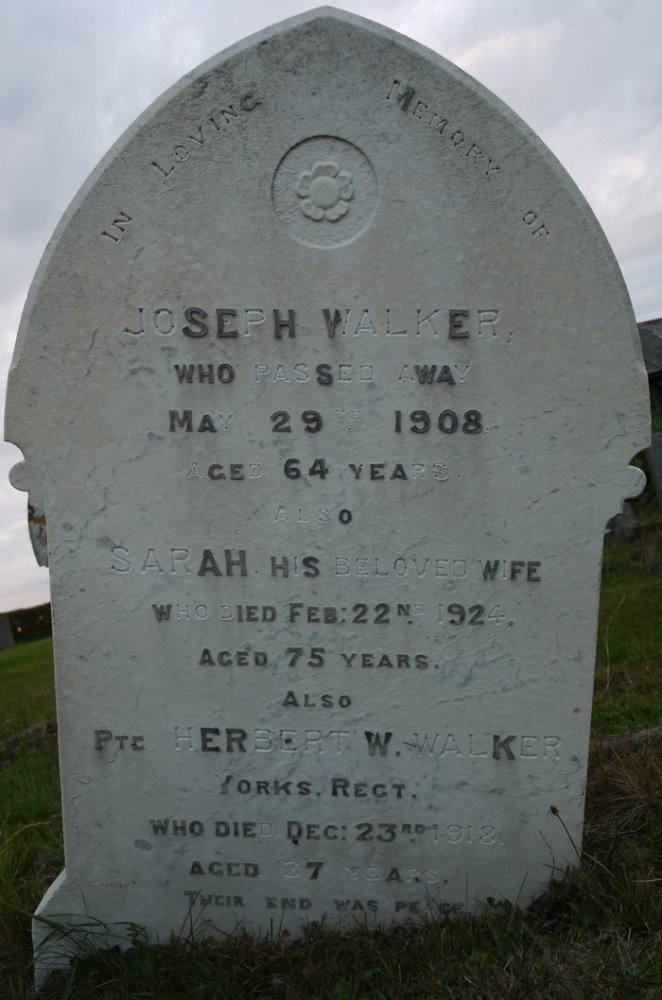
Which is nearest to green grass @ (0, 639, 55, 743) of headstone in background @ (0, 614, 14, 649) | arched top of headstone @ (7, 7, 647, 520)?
headstone in background @ (0, 614, 14, 649)

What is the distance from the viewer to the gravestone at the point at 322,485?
2.70 meters

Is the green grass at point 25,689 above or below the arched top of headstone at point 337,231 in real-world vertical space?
below

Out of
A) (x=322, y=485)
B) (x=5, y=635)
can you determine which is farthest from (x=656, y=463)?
(x=5, y=635)

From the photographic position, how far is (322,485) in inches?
112

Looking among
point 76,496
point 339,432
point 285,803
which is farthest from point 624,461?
point 76,496

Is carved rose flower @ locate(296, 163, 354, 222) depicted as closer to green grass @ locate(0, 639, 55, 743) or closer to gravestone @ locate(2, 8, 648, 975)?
gravestone @ locate(2, 8, 648, 975)

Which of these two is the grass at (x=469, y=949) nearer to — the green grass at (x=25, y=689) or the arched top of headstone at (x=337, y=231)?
the arched top of headstone at (x=337, y=231)

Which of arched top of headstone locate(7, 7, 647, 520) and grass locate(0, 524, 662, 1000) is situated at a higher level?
arched top of headstone locate(7, 7, 647, 520)

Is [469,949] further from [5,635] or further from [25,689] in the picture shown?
[5,635]

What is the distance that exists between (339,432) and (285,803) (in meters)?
1.27

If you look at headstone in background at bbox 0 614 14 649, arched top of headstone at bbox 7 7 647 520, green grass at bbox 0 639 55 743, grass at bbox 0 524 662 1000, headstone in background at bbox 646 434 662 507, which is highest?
arched top of headstone at bbox 7 7 647 520

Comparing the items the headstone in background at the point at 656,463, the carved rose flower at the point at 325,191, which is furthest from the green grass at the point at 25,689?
the headstone in background at the point at 656,463

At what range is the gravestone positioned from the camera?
2703 millimetres

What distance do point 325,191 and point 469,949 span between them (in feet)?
7.85
